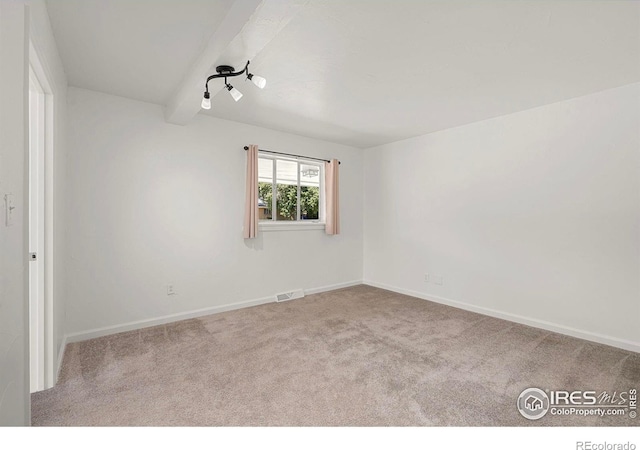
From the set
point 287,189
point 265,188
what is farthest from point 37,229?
point 287,189

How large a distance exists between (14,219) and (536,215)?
4053 millimetres

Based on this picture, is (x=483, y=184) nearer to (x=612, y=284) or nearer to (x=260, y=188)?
(x=612, y=284)

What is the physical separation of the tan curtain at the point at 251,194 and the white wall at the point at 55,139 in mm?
1737

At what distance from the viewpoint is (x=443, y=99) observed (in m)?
2.94

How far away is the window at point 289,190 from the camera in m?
4.13

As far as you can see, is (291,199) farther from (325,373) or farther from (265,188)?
(325,373)

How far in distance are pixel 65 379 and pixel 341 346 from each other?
2.10 meters

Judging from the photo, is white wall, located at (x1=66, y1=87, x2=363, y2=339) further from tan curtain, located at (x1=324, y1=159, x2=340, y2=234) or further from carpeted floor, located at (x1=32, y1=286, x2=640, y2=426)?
tan curtain, located at (x1=324, y1=159, x2=340, y2=234)

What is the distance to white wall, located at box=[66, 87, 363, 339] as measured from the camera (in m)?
2.80

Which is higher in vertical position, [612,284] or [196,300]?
[612,284]

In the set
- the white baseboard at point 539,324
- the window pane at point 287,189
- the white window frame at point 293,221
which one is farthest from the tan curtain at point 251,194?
the white baseboard at point 539,324

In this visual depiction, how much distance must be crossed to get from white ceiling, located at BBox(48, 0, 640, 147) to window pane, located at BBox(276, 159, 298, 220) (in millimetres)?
1108

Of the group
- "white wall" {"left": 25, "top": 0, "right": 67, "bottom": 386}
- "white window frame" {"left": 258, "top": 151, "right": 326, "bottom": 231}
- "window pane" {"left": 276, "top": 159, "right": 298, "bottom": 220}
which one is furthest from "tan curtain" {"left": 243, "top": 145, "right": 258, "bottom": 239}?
"white wall" {"left": 25, "top": 0, "right": 67, "bottom": 386}

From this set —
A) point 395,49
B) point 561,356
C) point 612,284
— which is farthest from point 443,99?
point 561,356
